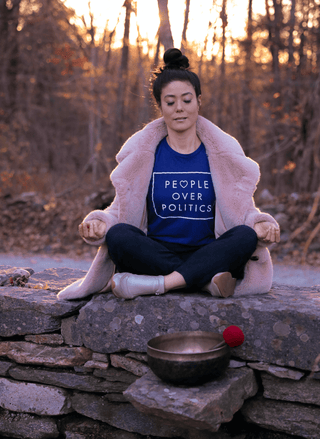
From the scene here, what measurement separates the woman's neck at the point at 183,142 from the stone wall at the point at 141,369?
94cm

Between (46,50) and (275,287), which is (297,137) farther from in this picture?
(46,50)

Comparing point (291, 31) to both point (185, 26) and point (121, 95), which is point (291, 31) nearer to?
point (121, 95)

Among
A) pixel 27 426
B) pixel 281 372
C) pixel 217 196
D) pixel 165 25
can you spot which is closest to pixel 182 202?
pixel 217 196

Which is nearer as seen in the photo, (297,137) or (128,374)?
(128,374)

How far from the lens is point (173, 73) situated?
2.72 meters

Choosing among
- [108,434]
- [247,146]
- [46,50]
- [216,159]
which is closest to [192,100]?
[216,159]

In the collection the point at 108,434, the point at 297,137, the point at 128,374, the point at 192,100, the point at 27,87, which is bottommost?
the point at 108,434

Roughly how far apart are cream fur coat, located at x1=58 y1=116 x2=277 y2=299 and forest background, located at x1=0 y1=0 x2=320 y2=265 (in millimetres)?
2579

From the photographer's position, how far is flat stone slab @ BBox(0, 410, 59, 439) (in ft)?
8.76

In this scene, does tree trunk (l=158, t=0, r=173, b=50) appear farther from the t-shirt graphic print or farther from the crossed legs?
the crossed legs

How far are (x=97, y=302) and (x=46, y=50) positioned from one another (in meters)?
A: 11.6

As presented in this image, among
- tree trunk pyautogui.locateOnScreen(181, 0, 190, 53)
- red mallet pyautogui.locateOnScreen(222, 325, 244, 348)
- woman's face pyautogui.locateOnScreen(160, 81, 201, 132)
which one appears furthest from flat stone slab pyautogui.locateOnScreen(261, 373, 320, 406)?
tree trunk pyautogui.locateOnScreen(181, 0, 190, 53)

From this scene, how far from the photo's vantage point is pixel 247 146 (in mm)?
11023

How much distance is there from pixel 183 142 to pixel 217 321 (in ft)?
3.73
